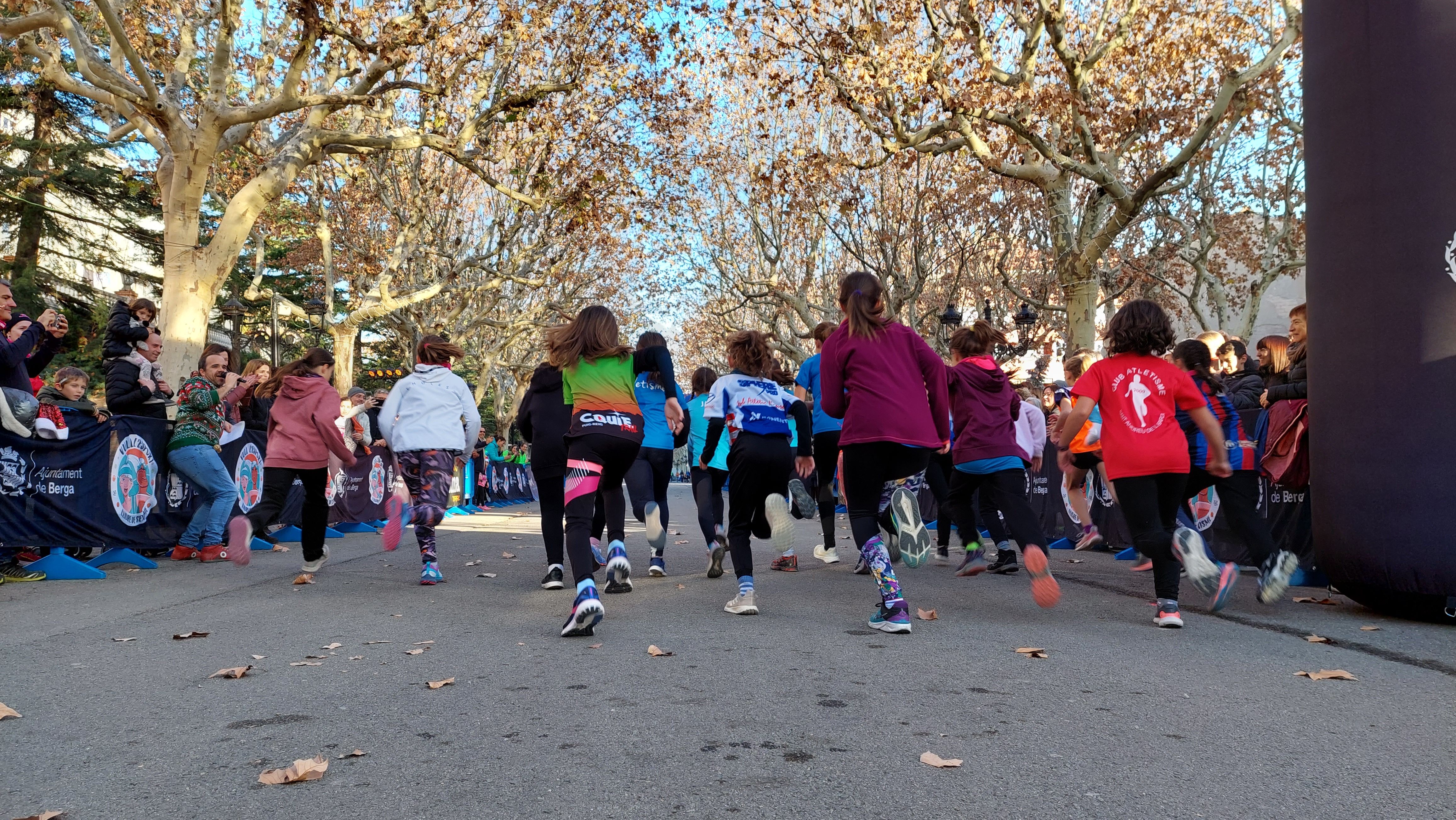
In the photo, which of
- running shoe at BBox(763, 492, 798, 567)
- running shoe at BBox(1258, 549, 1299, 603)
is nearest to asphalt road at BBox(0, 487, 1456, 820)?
running shoe at BBox(1258, 549, 1299, 603)

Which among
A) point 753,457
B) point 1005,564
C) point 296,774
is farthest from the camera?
point 1005,564

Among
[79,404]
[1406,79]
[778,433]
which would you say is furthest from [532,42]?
[1406,79]

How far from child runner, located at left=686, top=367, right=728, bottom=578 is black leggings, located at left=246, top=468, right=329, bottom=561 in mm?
2875

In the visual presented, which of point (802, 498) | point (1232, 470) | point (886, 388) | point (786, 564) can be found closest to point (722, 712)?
point (886, 388)

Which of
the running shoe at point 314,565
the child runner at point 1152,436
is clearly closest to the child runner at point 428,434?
the running shoe at point 314,565

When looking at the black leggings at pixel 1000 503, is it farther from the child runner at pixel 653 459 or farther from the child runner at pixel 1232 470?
the child runner at pixel 653 459

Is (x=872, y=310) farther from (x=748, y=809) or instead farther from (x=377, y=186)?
(x=377, y=186)

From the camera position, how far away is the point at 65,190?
91.4ft

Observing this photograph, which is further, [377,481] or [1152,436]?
[377,481]

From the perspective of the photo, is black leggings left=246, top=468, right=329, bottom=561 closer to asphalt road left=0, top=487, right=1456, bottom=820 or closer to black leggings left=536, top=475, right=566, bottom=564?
asphalt road left=0, top=487, right=1456, bottom=820

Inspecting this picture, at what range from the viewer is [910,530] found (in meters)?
5.77

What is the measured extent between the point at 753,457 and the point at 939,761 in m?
3.49

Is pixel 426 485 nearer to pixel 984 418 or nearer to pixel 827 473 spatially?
pixel 827 473

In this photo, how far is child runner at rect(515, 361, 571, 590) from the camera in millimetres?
7516
